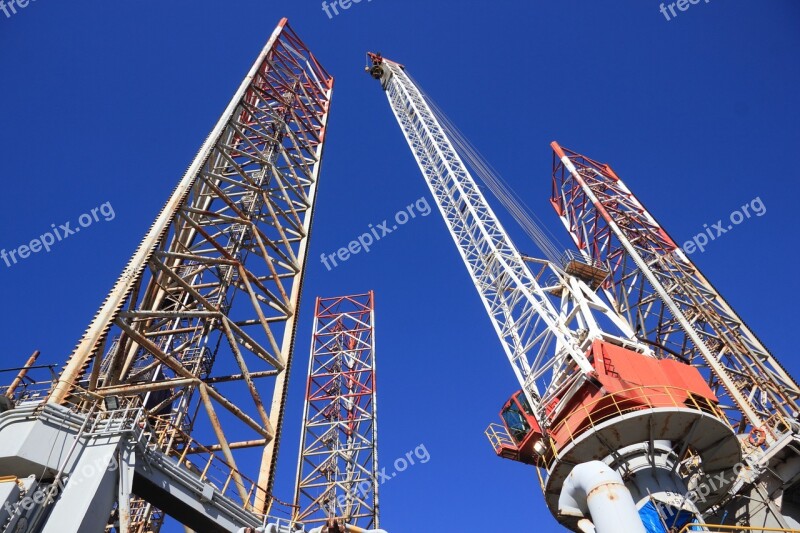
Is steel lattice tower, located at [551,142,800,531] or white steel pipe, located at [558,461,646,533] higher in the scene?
steel lattice tower, located at [551,142,800,531]

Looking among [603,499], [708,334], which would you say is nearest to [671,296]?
[708,334]

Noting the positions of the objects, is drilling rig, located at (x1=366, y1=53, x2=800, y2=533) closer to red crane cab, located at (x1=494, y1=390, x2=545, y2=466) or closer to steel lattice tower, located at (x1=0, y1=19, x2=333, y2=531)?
red crane cab, located at (x1=494, y1=390, x2=545, y2=466)

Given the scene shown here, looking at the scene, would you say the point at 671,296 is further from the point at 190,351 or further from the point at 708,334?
the point at 190,351

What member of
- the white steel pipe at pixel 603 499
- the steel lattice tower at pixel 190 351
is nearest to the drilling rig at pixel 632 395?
the white steel pipe at pixel 603 499

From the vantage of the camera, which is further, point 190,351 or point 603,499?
point 190,351

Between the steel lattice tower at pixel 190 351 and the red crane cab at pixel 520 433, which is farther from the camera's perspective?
the red crane cab at pixel 520 433

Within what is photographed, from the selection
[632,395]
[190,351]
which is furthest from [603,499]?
[190,351]

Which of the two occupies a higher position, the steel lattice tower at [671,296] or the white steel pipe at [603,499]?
the steel lattice tower at [671,296]

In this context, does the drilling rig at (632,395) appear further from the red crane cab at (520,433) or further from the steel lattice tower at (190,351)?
the steel lattice tower at (190,351)

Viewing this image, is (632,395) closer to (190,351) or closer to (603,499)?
(603,499)

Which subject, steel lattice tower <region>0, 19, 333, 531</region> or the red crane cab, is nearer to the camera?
steel lattice tower <region>0, 19, 333, 531</region>

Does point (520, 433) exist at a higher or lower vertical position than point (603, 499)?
higher

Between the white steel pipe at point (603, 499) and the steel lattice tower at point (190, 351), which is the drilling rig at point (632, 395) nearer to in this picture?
the white steel pipe at point (603, 499)

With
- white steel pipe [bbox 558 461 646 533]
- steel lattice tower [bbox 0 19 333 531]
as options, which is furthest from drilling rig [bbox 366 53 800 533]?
steel lattice tower [bbox 0 19 333 531]
